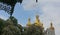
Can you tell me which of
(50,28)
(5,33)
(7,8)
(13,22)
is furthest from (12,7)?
(50,28)

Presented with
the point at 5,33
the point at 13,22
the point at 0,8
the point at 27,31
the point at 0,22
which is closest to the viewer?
the point at 0,8

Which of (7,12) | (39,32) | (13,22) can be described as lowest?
(39,32)

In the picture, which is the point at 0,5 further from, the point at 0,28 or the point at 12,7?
the point at 0,28

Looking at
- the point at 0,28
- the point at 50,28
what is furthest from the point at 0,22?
the point at 50,28

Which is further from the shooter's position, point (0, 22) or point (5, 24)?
point (5, 24)

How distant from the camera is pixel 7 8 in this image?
11609 millimetres

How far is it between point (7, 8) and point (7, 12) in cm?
18

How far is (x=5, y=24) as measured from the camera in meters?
20.4

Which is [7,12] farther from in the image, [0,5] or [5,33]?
[5,33]

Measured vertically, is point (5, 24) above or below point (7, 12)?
below

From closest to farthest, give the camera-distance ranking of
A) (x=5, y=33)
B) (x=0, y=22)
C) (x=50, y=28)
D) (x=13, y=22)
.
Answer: (x=0, y=22)
(x=5, y=33)
(x=13, y=22)
(x=50, y=28)

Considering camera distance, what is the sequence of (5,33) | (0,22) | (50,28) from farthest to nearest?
1. (50,28)
2. (5,33)
3. (0,22)

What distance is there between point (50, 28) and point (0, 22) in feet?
89.8

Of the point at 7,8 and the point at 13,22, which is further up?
the point at 7,8
